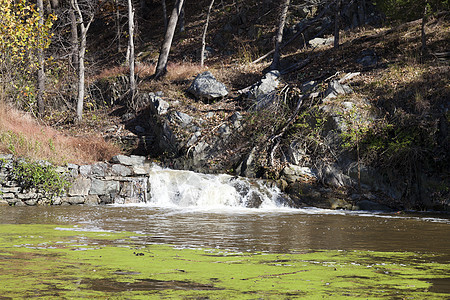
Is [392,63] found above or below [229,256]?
above

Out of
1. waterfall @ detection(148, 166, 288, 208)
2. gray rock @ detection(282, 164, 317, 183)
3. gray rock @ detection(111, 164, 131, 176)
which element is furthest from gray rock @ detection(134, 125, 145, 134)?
gray rock @ detection(282, 164, 317, 183)

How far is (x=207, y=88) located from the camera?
720 inches

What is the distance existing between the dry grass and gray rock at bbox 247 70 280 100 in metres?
5.50

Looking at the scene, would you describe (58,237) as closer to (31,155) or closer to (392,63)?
(31,155)

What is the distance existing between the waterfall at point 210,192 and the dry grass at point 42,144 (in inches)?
102

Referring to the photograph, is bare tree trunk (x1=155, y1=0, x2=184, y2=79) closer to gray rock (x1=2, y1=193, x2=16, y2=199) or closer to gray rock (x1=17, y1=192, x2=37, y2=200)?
gray rock (x1=17, y1=192, x2=37, y2=200)

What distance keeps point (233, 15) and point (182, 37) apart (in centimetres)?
390

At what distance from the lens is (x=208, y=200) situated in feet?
40.5

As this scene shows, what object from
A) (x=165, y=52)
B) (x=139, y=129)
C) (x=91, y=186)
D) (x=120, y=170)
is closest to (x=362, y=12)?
(x=165, y=52)

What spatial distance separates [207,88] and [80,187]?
768 cm

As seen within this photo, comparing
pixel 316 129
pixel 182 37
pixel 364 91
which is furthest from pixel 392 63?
pixel 182 37

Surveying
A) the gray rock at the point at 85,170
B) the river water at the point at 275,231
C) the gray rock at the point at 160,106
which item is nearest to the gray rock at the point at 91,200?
the gray rock at the point at 85,170

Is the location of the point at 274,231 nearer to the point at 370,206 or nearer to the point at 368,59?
the point at 370,206

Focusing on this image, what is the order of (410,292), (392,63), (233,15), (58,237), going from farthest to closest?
(233,15) → (392,63) → (58,237) → (410,292)
